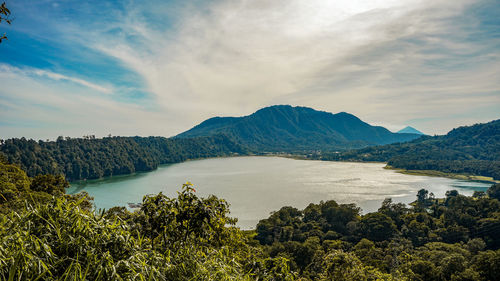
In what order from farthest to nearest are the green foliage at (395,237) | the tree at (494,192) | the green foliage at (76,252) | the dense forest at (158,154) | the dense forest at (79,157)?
the dense forest at (158,154)
the dense forest at (79,157)
the tree at (494,192)
the green foliage at (395,237)
the green foliage at (76,252)

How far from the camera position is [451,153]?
11538 centimetres

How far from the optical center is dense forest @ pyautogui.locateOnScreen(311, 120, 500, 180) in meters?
90.3

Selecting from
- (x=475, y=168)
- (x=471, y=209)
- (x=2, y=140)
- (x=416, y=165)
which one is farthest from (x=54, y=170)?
(x=475, y=168)

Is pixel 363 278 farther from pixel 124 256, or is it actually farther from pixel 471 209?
pixel 471 209

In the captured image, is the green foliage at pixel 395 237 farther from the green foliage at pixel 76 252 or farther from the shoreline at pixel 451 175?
the shoreline at pixel 451 175

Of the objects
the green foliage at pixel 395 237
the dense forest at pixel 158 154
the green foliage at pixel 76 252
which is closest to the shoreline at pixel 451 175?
the dense forest at pixel 158 154

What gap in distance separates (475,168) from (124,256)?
10574 cm

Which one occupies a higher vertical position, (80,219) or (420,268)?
(80,219)

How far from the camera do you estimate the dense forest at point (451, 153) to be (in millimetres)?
90312

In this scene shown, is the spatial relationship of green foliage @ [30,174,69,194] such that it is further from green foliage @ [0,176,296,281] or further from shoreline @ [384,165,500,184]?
shoreline @ [384,165,500,184]

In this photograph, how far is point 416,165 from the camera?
90500 mm

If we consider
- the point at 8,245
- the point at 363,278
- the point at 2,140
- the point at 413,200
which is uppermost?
the point at 2,140

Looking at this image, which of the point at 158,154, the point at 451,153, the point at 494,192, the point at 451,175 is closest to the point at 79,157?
the point at 158,154

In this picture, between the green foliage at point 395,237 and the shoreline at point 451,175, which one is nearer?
the green foliage at point 395,237
